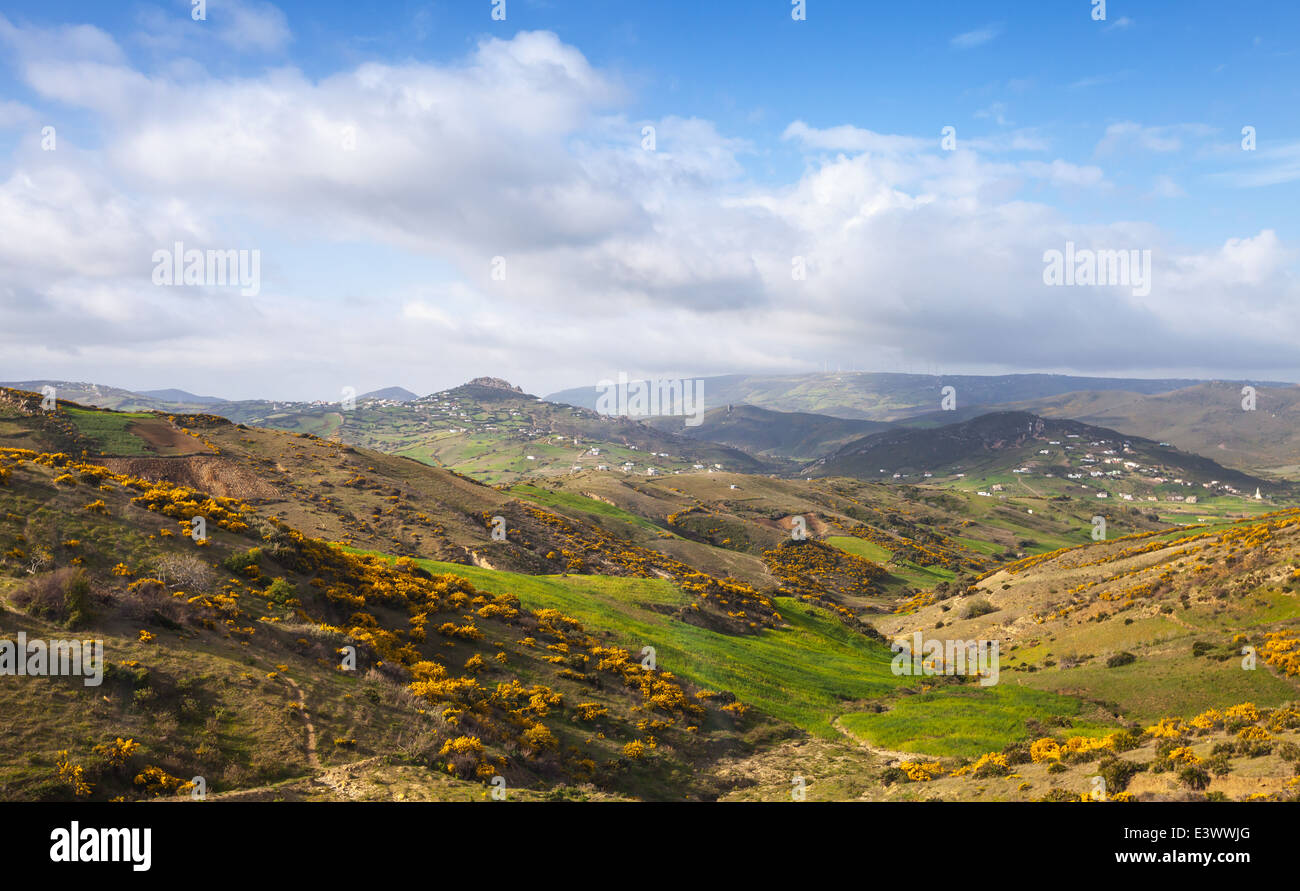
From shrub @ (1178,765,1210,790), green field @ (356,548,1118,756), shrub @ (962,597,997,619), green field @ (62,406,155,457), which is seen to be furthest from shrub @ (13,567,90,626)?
shrub @ (962,597,997,619)

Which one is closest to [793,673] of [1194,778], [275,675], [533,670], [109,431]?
[533,670]

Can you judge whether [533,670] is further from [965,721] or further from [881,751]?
[965,721]

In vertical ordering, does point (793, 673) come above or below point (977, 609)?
above

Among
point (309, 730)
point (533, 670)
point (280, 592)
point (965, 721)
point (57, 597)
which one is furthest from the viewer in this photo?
point (965, 721)

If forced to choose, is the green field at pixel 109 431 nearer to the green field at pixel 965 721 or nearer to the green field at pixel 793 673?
the green field at pixel 793 673

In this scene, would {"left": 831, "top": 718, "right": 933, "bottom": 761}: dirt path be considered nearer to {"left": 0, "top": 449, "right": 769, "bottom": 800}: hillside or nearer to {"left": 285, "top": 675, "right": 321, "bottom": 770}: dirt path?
{"left": 0, "top": 449, "right": 769, "bottom": 800}: hillside

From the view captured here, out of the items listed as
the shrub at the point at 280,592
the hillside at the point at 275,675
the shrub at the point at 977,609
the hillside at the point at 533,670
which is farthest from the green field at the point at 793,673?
the shrub at the point at 280,592

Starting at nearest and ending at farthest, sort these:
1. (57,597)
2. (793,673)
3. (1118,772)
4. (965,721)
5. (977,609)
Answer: (1118,772)
(57,597)
(965,721)
(793,673)
(977,609)

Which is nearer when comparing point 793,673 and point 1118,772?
point 1118,772
